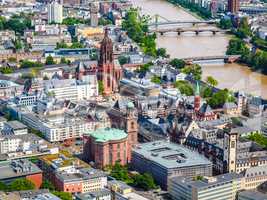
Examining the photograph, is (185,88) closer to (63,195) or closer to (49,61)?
(49,61)

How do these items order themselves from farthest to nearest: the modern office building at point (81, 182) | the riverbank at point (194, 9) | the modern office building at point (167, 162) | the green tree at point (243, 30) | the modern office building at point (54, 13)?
the riverbank at point (194, 9), the modern office building at point (54, 13), the green tree at point (243, 30), the modern office building at point (167, 162), the modern office building at point (81, 182)

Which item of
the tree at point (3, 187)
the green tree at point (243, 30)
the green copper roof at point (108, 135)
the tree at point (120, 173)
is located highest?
the green tree at point (243, 30)

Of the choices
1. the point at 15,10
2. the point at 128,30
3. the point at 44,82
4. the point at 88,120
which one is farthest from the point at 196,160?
the point at 15,10

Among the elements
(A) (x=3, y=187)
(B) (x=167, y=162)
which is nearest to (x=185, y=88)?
(B) (x=167, y=162)

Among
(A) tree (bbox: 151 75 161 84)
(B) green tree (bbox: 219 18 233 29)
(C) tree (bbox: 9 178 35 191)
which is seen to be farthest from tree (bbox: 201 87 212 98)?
(B) green tree (bbox: 219 18 233 29)

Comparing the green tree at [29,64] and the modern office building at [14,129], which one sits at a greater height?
the green tree at [29,64]

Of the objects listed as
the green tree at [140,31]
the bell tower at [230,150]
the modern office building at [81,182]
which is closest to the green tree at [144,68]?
the green tree at [140,31]

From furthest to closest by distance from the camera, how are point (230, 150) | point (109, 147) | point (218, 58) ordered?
point (218, 58) < point (109, 147) < point (230, 150)

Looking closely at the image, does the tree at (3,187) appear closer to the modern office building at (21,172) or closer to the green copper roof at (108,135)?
the modern office building at (21,172)
